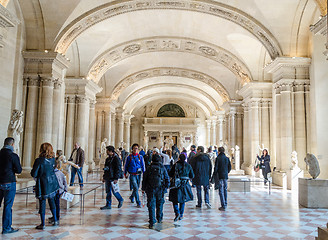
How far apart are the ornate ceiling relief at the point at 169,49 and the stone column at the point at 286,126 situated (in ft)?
16.1

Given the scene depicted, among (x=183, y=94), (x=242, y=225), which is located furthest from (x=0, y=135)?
(x=183, y=94)

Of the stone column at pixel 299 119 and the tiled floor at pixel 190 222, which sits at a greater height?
the stone column at pixel 299 119

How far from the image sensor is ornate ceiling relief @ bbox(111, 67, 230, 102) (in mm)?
23938

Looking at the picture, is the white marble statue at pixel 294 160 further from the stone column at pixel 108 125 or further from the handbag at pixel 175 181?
the stone column at pixel 108 125

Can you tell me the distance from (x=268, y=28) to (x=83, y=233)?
11473 mm

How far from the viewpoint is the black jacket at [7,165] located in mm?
5098

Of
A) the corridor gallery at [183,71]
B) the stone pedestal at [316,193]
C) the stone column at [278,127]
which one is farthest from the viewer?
the stone column at [278,127]

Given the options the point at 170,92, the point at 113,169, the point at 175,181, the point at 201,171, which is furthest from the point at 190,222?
the point at 170,92

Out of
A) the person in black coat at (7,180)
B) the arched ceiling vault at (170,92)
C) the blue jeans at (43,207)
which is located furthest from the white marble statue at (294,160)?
the arched ceiling vault at (170,92)

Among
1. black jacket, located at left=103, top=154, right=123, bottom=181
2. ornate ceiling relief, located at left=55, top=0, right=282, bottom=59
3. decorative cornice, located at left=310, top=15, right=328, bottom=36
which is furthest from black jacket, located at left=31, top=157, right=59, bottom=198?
ornate ceiling relief, located at left=55, top=0, right=282, bottom=59

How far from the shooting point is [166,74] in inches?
999

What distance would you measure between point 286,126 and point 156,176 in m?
8.79

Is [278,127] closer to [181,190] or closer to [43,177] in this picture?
[181,190]

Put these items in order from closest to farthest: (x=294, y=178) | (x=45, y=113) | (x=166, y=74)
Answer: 1. (x=294, y=178)
2. (x=45, y=113)
3. (x=166, y=74)
